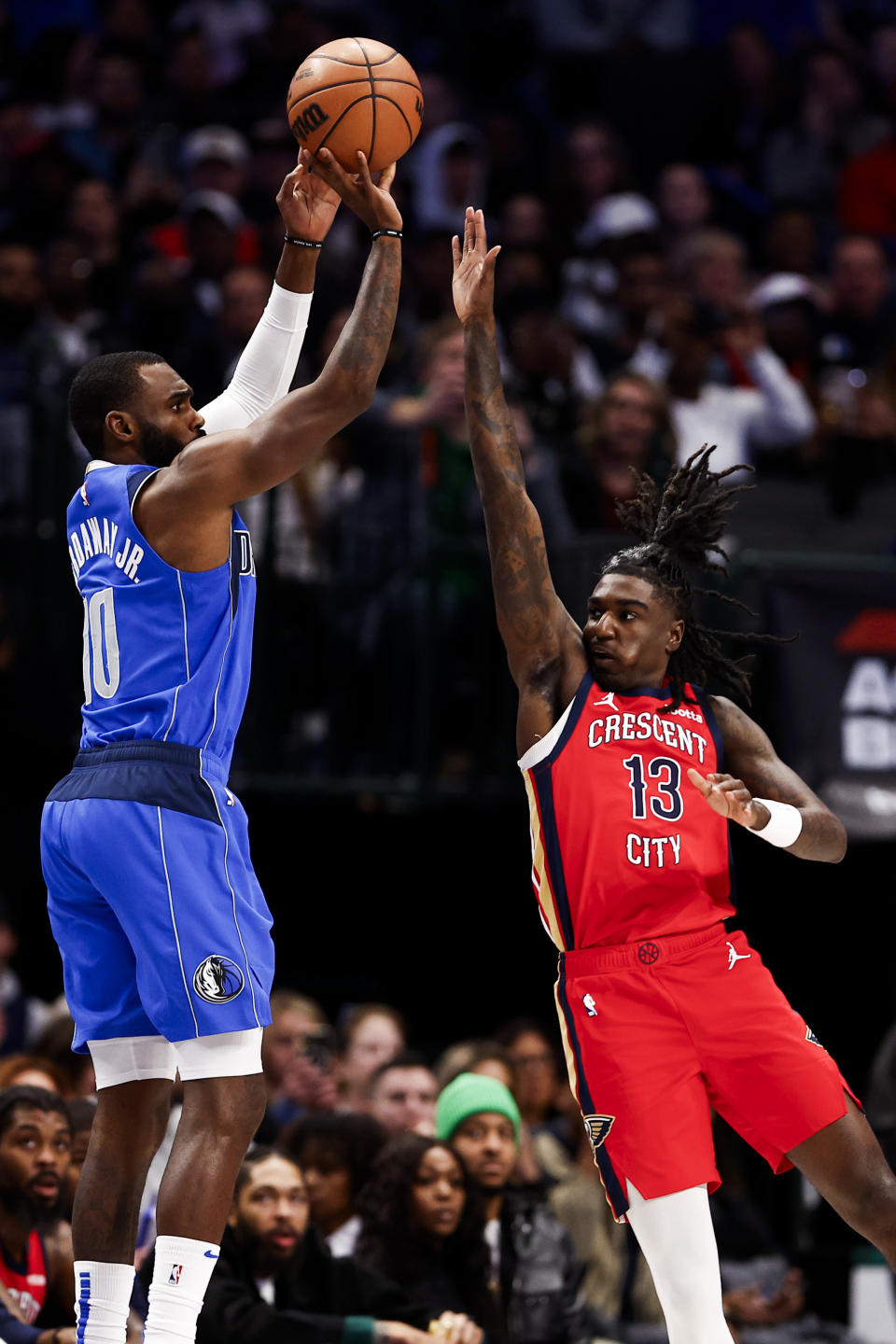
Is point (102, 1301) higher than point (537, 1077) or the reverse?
the reverse

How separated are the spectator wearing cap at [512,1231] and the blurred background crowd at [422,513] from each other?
0.01 meters

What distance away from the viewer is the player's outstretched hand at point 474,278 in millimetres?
5223

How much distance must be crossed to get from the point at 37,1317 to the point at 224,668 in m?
2.37

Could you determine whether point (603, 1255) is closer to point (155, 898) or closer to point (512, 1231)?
point (512, 1231)

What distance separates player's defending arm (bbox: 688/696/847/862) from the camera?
4840mm

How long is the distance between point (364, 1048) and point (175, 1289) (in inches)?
168

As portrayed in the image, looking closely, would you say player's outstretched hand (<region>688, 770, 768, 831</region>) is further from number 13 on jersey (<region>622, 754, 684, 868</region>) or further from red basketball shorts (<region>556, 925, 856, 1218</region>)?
red basketball shorts (<region>556, 925, 856, 1218</region>)

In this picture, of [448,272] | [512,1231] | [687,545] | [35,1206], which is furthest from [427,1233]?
[448,272]

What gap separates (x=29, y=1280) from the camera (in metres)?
5.77

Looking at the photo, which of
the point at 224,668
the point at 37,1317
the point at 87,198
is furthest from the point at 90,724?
the point at 87,198

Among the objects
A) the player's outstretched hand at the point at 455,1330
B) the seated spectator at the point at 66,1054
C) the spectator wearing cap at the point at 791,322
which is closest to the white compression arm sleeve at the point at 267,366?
the player's outstretched hand at the point at 455,1330

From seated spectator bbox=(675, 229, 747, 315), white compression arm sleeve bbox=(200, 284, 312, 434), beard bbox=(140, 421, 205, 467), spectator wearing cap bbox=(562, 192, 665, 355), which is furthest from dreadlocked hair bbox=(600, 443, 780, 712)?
seated spectator bbox=(675, 229, 747, 315)

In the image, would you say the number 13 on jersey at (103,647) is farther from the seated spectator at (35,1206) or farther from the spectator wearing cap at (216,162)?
the spectator wearing cap at (216,162)

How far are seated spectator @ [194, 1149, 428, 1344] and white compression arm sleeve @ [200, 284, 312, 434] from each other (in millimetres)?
2478
